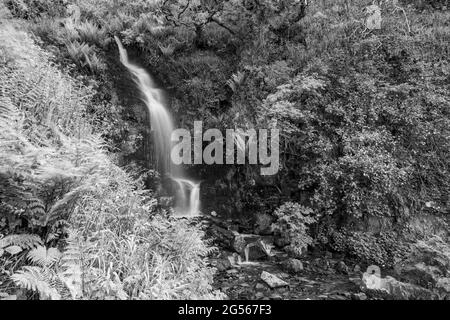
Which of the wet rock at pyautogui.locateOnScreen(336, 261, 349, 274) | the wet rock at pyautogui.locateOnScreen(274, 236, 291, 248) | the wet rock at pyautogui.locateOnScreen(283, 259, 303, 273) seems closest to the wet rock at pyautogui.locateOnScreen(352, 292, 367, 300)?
the wet rock at pyautogui.locateOnScreen(336, 261, 349, 274)

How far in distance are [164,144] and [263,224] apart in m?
3.02

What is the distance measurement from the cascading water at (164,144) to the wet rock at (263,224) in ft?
4.43

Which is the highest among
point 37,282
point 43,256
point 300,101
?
point 300,101

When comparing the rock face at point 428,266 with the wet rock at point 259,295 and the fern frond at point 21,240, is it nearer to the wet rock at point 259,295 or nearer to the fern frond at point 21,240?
the wet rock at point 259,295

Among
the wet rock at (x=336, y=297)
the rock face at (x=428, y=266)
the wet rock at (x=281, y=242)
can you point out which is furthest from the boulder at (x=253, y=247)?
the rock face at (x=428, y=266)

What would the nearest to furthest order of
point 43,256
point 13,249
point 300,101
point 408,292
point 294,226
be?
point 13,249
point 43,256
point 408,292
point 294,226
point 300,101

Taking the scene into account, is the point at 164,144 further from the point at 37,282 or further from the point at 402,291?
the point at 402,291

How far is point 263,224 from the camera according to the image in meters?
6.76

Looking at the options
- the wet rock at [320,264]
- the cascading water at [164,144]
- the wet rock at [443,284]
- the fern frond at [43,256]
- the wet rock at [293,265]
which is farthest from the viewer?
the cascading water at [164,144]

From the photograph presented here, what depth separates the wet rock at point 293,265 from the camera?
554 cm

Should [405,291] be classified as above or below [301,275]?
above

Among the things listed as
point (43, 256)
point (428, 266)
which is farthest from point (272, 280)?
point (43, 256)

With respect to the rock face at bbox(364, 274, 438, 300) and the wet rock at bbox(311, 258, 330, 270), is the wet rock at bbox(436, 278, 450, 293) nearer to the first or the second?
the rock face at bbox(364, 274, 438, 300)

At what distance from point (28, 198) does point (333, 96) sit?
622 cm
